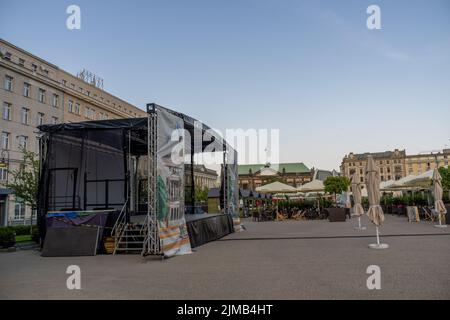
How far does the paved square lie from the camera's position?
18.7 feet

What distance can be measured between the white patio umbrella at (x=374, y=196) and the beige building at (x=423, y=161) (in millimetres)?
134563

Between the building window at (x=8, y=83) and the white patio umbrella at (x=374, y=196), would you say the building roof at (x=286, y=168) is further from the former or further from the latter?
the white patio umbrella at (x=374, y=196)

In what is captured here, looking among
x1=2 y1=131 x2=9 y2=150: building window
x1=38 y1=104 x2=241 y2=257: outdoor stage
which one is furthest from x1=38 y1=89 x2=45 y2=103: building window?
x1=38 y1=104 x2=241 y2=257: outdoor stage

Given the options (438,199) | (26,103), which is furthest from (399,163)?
(438,199)

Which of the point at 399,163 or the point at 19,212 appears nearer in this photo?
the point at 19,212

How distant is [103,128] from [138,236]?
3743 millimetres

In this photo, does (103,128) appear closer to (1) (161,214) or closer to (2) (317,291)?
(1) (161,214)

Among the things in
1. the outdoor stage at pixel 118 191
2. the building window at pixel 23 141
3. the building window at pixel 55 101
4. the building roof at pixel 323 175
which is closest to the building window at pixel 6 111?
the building window at pixel 23 141

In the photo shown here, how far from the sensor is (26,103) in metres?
45.9

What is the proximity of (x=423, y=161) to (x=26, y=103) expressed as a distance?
130 metres

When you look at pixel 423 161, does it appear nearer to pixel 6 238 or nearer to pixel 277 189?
pixel 277 189

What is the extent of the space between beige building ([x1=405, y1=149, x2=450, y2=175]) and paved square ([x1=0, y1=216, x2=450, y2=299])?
446 feet
